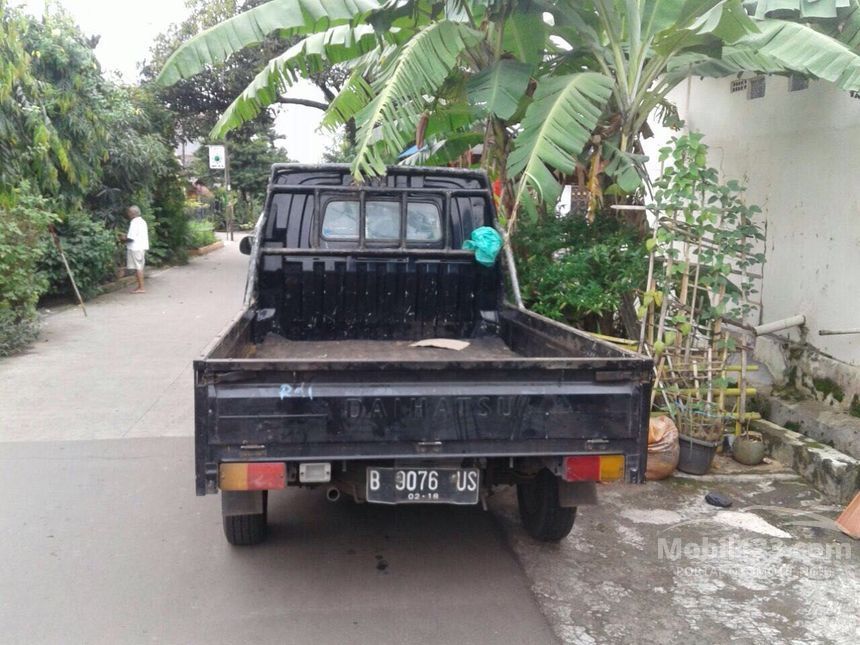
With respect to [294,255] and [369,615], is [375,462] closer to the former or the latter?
[369,615]

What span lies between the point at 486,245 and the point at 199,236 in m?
19.9

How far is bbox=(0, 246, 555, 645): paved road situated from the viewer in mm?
3721

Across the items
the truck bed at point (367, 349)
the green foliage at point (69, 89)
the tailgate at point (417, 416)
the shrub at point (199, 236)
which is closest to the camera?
the tailgate at point (417, 416)

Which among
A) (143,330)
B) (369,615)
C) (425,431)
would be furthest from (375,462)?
(143,330)

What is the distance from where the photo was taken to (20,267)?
391 inches

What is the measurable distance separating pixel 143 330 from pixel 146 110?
30.7 feet

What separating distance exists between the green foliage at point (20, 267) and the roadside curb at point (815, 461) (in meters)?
8.38

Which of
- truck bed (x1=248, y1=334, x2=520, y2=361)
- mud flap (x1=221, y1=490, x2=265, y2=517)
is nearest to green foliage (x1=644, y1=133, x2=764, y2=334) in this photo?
truck bed (x1=248, y1=334, x2=520, y2=361)

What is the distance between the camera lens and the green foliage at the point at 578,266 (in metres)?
6.38

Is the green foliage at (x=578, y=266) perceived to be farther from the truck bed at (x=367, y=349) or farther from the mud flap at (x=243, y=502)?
the mud flap at (x=243, y=502)

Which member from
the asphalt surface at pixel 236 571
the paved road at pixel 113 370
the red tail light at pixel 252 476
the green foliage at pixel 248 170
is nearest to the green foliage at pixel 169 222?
the paved road at pixel 113 370

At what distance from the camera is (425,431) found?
3664 mm

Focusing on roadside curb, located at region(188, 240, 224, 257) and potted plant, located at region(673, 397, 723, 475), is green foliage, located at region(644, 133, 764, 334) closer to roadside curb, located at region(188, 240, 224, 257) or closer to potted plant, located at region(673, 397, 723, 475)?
potted plant, located at region(673, 397, 723, 475)

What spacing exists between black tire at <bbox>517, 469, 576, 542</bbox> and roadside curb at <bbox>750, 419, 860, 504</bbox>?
84.7 inches
